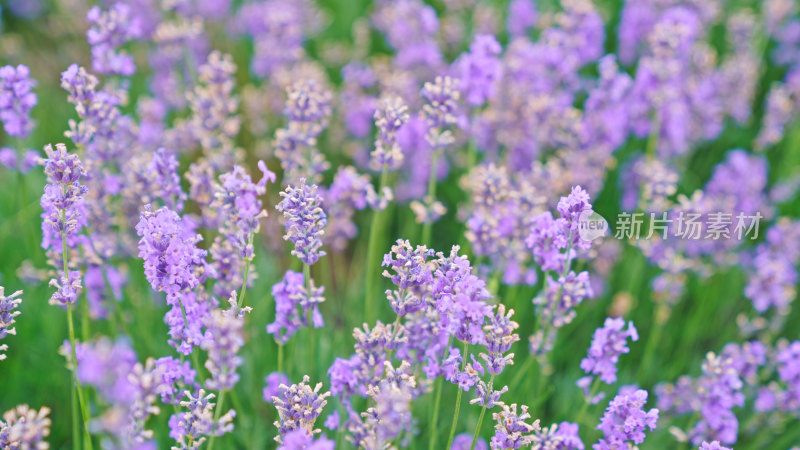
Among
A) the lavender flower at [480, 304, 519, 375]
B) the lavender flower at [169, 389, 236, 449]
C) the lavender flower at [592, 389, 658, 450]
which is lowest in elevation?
the lavender flower at [169, 389, 236, 449]

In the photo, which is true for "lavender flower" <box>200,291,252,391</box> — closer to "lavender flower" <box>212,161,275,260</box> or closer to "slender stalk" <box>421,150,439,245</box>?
"lavender flower" <box>212,161,275,260</box>

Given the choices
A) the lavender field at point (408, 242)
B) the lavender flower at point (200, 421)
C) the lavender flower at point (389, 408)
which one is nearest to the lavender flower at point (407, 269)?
the lavender field at point (408, 242)

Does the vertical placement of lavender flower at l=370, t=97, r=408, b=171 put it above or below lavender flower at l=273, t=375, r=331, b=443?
above

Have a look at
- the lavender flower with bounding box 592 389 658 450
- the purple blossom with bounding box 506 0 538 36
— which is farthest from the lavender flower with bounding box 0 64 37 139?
the purple blossom with bounding box 506 0 538 36

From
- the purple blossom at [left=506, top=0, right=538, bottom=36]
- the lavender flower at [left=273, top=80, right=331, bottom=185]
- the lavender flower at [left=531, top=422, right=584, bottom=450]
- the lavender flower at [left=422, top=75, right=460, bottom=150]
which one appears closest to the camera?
the lavender flower at [left=531, top=422, right=584, bottom=450]

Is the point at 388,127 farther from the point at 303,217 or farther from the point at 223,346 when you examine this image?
the point at 223,346

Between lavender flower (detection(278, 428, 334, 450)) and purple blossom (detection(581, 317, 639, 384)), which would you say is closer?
lavender flower (detection(278, 428, 334, 450))

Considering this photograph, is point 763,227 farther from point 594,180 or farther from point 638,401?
point 638,401

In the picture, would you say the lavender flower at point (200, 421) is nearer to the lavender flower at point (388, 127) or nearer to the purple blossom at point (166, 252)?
the purple blossom at point (166, 252)

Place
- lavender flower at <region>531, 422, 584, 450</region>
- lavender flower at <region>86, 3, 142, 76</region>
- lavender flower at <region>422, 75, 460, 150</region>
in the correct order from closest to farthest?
lavender flower at <region>531, 422, 584, 450</region> → lavender flower at <region>422, 75, 460, 150</region> → lavender flower at <region>86, 3, 142, 76</region>
